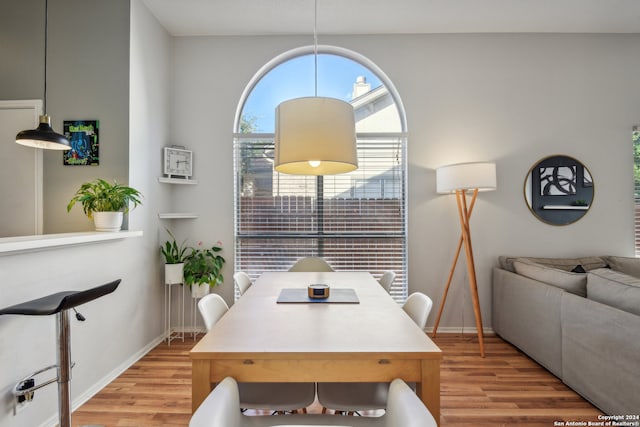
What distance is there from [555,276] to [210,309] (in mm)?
2571

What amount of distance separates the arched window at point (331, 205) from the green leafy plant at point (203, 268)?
0.33 m

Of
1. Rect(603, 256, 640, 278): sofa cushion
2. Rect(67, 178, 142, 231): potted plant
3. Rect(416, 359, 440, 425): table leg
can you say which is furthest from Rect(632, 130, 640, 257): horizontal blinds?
Rect(67, 178, 142, 231): potted plant

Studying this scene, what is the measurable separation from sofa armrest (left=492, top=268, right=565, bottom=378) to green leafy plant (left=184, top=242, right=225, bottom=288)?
9.29ft

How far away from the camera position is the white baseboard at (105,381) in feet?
6.60

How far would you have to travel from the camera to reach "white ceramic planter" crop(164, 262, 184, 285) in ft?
10.5

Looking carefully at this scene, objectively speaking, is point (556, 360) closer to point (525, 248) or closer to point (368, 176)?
point (525, 248)

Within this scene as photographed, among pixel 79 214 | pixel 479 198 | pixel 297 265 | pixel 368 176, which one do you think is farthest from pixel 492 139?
pixel 79 214

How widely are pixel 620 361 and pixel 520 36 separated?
3262 mm

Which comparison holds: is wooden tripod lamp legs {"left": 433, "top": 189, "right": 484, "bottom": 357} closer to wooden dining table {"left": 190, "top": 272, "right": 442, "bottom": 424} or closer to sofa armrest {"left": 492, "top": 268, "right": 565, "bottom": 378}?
sofa armrest {"left": 492, "top": 268, "right": 565, "bottom": 378}

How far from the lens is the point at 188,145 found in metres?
3.64

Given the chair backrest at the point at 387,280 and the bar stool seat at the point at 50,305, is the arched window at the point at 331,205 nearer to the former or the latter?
the chair backrest at the point at 387,280

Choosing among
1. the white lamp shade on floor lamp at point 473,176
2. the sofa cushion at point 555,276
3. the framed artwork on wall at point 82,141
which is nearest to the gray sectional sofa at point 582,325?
the sofa cushion at point 555,276

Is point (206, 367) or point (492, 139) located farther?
point (492, 139)

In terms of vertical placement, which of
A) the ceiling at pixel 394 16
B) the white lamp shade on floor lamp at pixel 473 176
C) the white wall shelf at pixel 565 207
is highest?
the ceiling at pixel 394 16
